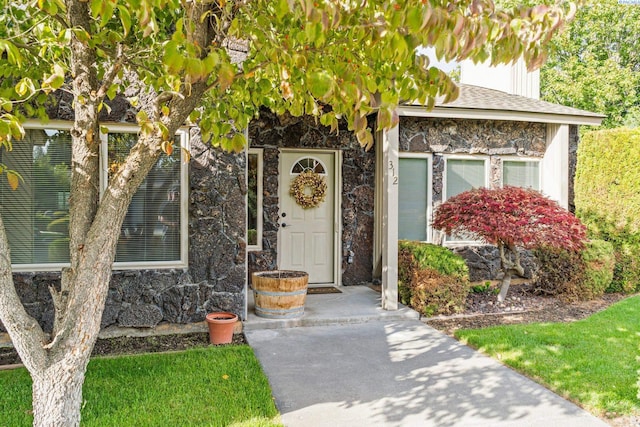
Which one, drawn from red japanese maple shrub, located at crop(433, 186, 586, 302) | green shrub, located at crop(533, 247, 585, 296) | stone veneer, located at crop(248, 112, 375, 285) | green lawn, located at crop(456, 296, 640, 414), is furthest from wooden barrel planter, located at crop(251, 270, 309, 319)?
green shrub, located at crop(533, 247, 585, 296)

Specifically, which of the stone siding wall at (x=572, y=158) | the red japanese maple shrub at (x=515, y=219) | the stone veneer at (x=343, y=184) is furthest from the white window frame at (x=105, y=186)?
the stone siding wall at (x=572, y=158)

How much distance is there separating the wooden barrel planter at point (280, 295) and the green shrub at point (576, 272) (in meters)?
3.87

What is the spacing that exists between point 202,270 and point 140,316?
2.63 feet

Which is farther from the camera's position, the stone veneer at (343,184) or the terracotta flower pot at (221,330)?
the stone veneer at (343,184)

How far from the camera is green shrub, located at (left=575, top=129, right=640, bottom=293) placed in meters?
7.40

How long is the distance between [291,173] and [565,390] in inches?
188

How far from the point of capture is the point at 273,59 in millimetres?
2225

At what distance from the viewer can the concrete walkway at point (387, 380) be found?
3.19m

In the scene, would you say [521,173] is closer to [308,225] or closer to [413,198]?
[413,198]

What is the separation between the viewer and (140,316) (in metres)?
4.98

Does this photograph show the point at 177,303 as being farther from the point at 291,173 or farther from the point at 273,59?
the point at 273,59

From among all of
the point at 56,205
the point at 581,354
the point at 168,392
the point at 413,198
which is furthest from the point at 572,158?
the point at 56,205

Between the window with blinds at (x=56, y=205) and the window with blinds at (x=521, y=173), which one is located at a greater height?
the window with blinds at (x=521, y=173)

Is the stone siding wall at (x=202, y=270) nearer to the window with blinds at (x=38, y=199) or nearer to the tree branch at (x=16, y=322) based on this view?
the window with blinds at (x=38, y=199)
